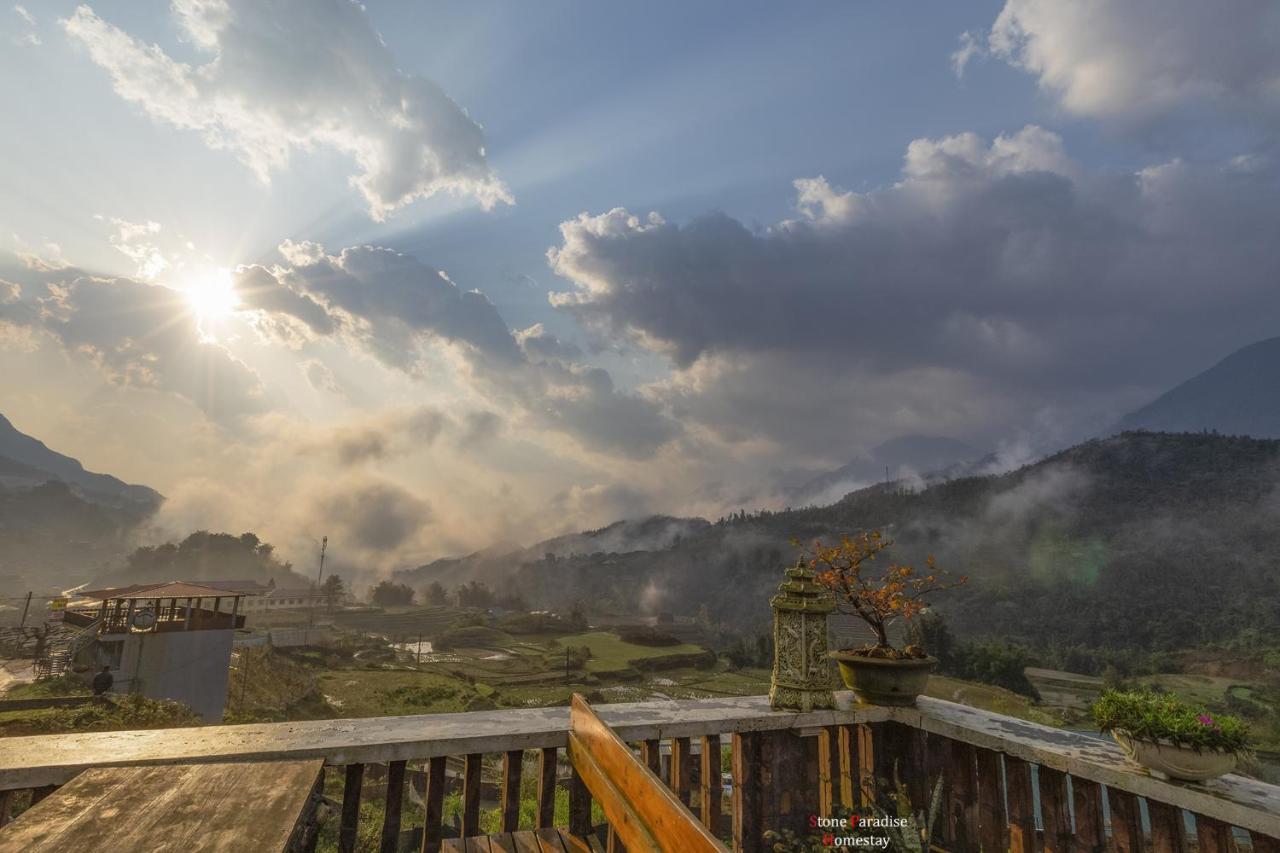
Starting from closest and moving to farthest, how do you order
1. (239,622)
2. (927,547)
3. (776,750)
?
(776,750) → (239,622) → (927,547)

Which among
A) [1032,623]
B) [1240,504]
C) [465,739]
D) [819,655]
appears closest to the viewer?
[465,739]

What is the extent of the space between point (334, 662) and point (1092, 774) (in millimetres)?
74355

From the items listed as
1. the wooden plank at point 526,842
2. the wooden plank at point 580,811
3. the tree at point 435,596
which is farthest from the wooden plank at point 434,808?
the tree at point 435,596

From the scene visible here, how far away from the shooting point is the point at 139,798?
1.97 metres

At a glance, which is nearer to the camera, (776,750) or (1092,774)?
(1092,774)

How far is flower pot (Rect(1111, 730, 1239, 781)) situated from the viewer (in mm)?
2820

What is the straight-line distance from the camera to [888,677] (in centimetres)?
433

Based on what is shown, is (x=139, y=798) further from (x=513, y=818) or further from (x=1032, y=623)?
(x=1032, y=623)

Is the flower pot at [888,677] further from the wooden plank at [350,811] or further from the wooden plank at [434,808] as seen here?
the wooden plank at [350,811]

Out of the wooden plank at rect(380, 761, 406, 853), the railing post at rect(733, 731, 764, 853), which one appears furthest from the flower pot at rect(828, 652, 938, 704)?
the wooden plank at rect(380, 761, 406, 853)

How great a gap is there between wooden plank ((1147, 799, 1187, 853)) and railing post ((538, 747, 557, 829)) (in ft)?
10.0

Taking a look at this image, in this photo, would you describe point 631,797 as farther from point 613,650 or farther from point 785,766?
point 613,650

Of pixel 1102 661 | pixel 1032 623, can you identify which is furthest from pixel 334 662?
pixel 1032 623

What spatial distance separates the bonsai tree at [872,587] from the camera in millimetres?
4789
